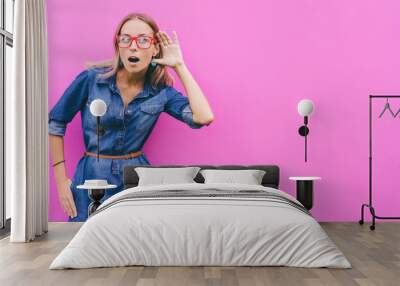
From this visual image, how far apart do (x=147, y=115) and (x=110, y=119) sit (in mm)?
452

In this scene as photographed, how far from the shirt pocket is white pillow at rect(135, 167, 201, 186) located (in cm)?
59

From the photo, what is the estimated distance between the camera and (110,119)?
692 centimetres

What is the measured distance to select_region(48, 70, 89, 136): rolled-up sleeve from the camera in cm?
702

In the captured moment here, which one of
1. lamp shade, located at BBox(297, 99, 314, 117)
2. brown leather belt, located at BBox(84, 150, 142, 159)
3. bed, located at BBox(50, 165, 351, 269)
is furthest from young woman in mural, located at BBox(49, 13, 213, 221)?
bed, located at BBox(50, 165, 351, 269)

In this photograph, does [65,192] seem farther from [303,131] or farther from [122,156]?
[303,131]

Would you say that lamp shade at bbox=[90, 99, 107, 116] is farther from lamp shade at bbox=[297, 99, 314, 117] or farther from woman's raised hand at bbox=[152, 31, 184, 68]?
lamp shade at bbox=[297, 99, 314, 117]

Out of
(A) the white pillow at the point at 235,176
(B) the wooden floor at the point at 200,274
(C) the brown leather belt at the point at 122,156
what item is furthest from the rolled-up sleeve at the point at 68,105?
(B) the wooden floor at the point at 200,274

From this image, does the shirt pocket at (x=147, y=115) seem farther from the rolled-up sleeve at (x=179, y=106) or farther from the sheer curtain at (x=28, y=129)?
the sheer curtain at (x=28, y=129)

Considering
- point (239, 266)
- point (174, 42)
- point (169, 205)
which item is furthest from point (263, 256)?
point (174, 42)

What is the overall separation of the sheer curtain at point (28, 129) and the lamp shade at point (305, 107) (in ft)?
9.71

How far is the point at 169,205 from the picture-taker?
4.72 meters

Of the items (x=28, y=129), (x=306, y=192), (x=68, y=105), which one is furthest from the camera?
→ (x=68, y=105)

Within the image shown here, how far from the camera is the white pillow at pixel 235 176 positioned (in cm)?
644

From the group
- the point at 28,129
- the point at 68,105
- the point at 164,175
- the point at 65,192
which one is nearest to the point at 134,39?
the point at 68,105
